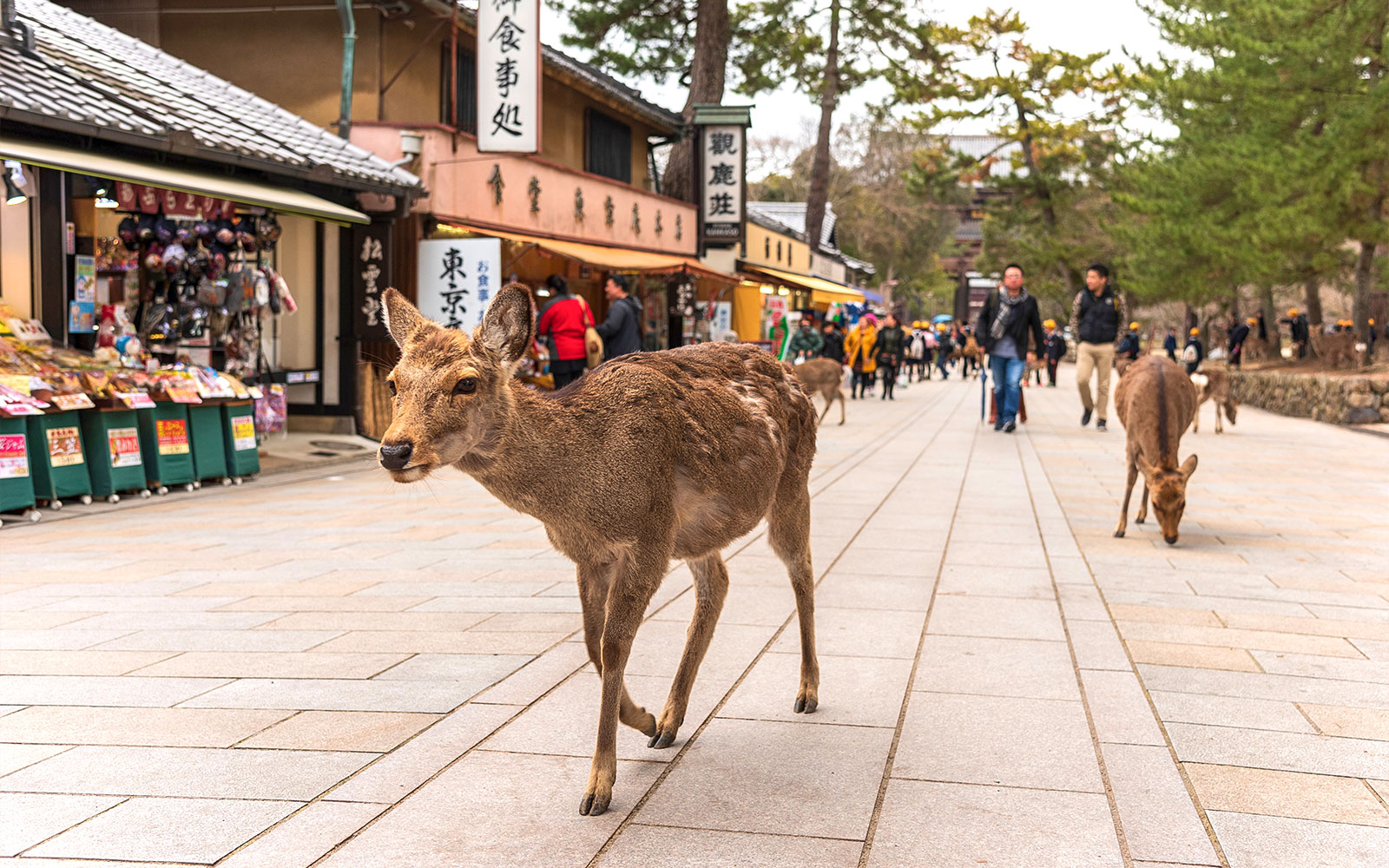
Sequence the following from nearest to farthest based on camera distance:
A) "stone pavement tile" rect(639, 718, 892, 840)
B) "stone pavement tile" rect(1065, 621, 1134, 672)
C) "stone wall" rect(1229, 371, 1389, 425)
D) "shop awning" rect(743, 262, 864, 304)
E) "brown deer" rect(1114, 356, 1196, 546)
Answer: "stone pavement tile" rect(639, 718, 892, 840)
"stone pavement tile" rect(1065, 621, 1134, 672)
"brown deer" rect(1114, 356, 1196, 546)
"stone wall" rect(1229, 371, 1389, 425)
"shop awning" rect(743, 262, 864, 304)

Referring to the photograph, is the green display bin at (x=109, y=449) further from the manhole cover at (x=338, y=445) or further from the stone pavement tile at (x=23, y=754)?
the stone pavement tile at (x=23, y=754)

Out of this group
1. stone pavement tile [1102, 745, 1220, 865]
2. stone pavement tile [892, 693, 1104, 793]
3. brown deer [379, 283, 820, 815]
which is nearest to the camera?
stone pavement tile [1102, 745, 1220, 865]

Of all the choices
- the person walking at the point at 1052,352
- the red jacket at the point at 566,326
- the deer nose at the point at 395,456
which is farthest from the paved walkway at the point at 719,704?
the person walking at the point at 1052,352

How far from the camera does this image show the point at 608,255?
69.3 feet

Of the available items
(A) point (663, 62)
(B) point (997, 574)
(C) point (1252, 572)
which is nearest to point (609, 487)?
(B) point (997, 574)

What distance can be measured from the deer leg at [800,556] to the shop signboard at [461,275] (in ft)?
38.3

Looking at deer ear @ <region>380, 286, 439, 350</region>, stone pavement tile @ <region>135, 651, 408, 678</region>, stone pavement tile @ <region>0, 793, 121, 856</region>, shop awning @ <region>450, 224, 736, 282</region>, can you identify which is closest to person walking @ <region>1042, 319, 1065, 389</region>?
shop awning @ <region>450, 224, 736, 282</region>

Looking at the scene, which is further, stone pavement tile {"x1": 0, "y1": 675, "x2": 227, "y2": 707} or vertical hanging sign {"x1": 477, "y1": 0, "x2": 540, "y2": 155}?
vertical hanging sign {"x1": 477, "y1": 0, "x2": 540, "y2": 155}

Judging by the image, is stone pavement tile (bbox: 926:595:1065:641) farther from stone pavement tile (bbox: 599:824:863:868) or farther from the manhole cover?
the manhole cover

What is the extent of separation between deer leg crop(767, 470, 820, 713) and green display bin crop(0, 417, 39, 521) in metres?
6.88

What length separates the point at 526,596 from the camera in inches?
263

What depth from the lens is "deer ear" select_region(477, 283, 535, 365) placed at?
11.4ft

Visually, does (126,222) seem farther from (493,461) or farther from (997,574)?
(493,461)

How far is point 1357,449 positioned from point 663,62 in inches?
756
